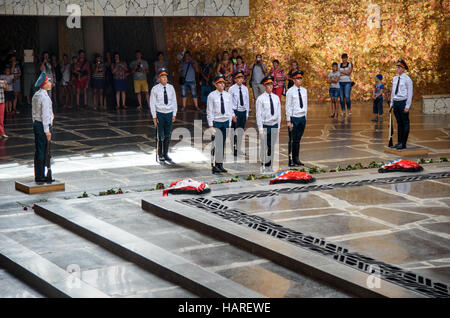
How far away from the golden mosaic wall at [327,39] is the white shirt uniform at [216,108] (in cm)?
1110

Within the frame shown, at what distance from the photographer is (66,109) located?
21.7m

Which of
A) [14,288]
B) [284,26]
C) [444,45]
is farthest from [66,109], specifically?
[14,288]

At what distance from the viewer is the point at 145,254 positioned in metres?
7.20

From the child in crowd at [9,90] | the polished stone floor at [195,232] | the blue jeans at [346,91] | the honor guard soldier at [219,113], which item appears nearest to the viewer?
the polished stone floor at [195,232]

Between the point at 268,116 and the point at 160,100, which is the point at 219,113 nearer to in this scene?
the point at 268,116

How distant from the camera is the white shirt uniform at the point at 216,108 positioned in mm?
12266

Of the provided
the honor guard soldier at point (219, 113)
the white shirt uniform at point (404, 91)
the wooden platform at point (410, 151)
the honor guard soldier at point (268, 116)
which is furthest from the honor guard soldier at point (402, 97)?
the honor guard soldier at point (219, 113)

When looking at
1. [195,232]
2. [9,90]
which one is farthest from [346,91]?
[195,232]

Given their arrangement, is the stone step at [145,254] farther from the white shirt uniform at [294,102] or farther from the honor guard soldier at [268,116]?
the white shirt uniform at [294,102]

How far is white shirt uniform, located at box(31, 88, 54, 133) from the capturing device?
34.8 feet

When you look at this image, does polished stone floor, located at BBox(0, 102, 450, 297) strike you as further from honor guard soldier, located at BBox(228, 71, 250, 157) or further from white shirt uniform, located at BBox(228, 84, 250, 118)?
white shirt uniform, located at BBox(228, 84, 250, 118)

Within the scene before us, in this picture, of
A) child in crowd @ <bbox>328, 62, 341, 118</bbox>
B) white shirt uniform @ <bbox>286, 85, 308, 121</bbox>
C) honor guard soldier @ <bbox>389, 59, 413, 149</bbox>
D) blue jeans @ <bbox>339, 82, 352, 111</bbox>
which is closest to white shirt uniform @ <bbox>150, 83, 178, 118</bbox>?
white shirt uniform @ <bbox>286, 85, 308, 121</bbox>

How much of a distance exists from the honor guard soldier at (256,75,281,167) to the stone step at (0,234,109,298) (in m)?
5.39

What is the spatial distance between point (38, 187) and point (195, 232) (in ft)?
11.4
